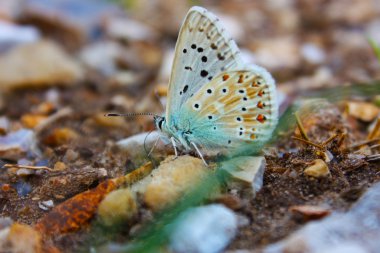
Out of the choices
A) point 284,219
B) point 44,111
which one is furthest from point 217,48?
point 44,111

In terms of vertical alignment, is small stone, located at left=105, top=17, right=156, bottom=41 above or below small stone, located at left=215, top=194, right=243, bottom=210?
below

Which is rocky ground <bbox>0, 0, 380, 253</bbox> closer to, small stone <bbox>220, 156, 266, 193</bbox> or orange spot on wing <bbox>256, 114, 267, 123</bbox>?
small stone <bbox>220, 156, 266, 193</bbox>

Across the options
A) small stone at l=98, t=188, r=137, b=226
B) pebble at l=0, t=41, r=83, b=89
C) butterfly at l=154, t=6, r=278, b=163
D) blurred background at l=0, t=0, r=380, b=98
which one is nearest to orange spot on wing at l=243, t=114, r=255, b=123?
butterfly at l=154, t=6, r=278, b=163

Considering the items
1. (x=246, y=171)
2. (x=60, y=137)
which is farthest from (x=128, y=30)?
(x=246, y=171)

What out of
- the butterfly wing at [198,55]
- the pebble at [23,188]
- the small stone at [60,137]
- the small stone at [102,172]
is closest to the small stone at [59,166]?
the pebble at [23,188]

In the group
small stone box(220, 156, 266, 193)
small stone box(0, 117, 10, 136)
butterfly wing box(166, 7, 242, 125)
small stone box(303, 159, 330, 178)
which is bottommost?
small stone box(0, 117, 10, 136)

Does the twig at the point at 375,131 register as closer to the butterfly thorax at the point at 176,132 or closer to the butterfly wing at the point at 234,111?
the butterfly wing at the point at 234,111
